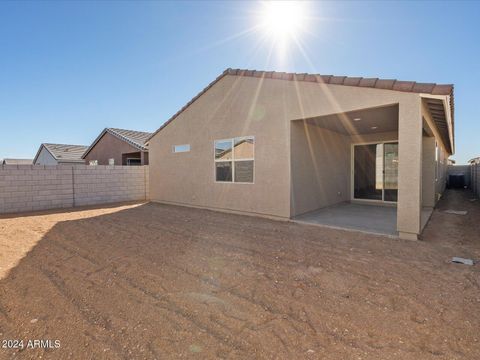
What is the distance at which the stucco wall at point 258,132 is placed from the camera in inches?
199

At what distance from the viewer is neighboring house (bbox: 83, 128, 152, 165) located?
→ 17263 mm

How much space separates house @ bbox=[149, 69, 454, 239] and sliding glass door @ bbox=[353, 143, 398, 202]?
1.4 inches

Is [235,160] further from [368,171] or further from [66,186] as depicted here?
[66,186]

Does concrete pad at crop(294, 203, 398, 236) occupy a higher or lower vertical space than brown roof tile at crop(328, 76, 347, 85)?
lower

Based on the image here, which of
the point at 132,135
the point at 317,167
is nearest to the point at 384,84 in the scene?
the point at 317,167

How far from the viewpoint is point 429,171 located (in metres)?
9.17

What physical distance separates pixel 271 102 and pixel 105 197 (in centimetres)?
910

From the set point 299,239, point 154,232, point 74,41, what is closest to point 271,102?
point 299,239

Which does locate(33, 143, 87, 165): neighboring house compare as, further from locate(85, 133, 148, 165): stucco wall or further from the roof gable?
locate(85, 133, 148, 165): stucco wall

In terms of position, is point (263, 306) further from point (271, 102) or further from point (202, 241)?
point (271, 102)

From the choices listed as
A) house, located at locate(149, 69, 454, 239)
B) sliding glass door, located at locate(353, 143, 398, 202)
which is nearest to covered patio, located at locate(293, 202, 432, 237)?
house, located at locate(149, 69, 454, 239)

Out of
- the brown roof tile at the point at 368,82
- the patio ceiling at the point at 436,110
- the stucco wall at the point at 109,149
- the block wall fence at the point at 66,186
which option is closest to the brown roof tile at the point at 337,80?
the brown roof tile at the point at 368,82

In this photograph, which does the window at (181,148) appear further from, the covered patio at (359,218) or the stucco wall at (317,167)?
the covered patio at (359,218)

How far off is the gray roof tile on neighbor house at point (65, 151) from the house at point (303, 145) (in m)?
16.6
